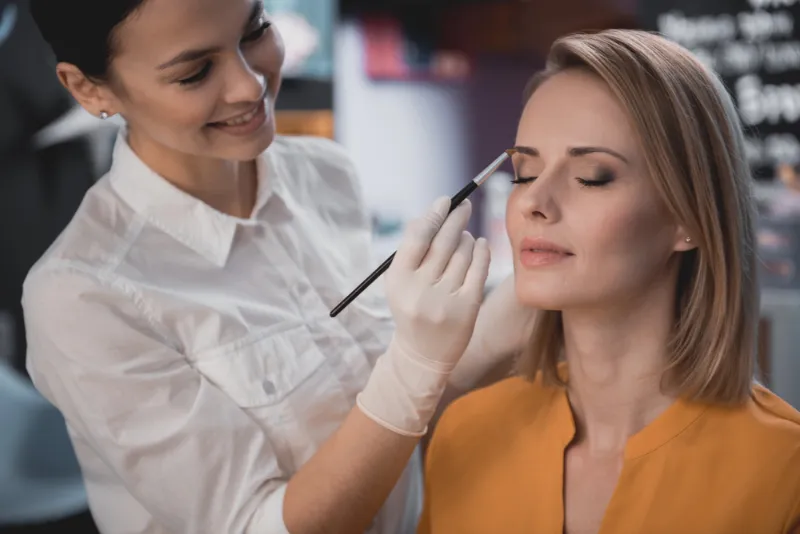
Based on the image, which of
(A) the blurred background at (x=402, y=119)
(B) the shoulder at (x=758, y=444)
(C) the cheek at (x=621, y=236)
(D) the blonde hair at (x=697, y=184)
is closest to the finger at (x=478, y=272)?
(C) the cheek at (x=621, y=236)

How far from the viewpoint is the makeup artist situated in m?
1.21

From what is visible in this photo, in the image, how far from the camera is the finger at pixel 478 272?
3.97 ft

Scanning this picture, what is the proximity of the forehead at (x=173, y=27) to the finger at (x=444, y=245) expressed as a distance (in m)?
0.43

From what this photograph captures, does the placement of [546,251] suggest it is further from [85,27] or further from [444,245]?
[85,27]

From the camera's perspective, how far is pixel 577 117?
1.22 m

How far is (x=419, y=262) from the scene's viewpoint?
1.21 meters

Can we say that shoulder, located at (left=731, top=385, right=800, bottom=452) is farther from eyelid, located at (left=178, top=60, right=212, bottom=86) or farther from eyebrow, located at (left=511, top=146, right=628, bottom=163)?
eyelid, located at (left=178, top=60, right=212, bottom=86)

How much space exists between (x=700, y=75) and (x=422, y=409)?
0.59m

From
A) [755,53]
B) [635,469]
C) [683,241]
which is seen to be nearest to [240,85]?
[683,241]

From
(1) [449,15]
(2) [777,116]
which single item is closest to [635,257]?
(2) [777,116]

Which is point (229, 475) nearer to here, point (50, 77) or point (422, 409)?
point (422, 409)

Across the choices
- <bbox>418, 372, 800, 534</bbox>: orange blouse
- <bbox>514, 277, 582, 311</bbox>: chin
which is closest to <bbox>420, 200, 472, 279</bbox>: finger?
<bbox>514, 277, 582, 311</bbox>: chin

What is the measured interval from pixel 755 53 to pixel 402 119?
1.66m

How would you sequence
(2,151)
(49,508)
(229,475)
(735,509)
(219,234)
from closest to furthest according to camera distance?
(735,509) → (229,475) → (219,234) → (49,508) → (2,151)
